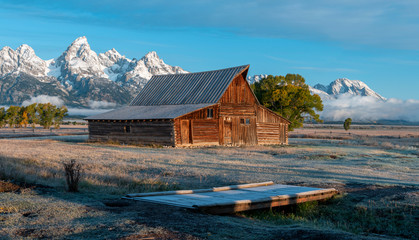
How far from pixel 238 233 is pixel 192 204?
7.23 feet

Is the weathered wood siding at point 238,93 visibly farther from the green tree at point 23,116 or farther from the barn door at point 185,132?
the green tree at point 23,116

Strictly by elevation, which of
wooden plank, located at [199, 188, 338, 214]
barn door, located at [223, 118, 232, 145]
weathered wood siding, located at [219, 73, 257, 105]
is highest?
weathered wood siding, located at [219, 73, 257, 105]

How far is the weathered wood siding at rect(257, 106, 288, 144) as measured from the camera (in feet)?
137

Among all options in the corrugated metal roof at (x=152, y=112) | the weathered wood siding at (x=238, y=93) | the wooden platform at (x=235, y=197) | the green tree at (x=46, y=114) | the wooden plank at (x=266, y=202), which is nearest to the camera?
the wooden plank at (x=266, y=202)

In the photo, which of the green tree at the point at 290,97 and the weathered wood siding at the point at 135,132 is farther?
the green tree at the point at 290,97

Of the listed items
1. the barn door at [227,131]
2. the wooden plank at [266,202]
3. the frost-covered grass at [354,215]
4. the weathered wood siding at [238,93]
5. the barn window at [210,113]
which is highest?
the weathered wood siding at [238,93]

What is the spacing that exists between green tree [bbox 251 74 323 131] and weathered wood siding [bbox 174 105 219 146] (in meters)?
13.4

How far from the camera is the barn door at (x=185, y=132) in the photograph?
117ft

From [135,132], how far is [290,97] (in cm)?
1995

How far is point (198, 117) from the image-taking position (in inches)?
1446

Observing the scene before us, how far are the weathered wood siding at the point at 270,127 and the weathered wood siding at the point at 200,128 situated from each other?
5.38 m

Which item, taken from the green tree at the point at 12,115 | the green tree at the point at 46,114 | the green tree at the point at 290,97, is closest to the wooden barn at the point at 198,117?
the green tree at the point at 290,97

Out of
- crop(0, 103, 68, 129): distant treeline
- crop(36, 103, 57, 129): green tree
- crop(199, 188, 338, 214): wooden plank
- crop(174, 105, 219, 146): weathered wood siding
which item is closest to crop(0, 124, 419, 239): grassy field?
A: crop(199, 188, 338, 214): wooden plank

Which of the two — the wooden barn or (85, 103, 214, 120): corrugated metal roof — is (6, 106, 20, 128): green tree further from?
(85, 103, 214, 120): corrugated metal roof
